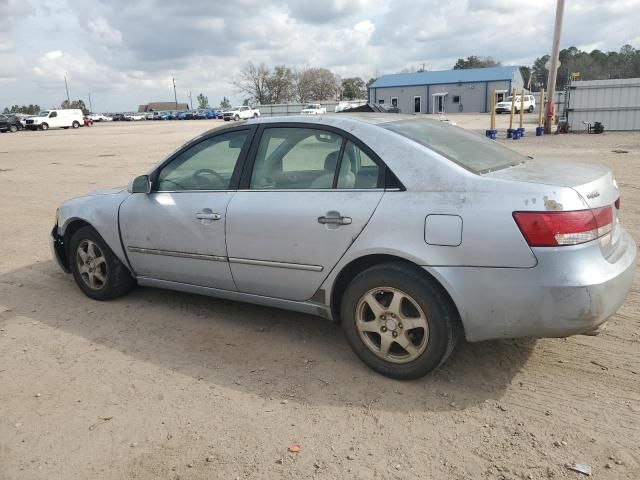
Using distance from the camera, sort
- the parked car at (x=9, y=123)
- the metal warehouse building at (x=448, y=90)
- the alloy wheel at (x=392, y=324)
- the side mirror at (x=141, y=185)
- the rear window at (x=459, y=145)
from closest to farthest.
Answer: the alloy wheel at (x=392, y=324) < the rear window at (x=459, y=145) < the side mirror at (x=141, y=185) < the parked car at (x=9, y=123) < the metal warehouse building at (x=448, y=90)

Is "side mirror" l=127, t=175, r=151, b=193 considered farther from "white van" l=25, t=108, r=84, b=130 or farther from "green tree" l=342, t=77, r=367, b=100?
"green tree" l=342, t=77, r=367, b=100

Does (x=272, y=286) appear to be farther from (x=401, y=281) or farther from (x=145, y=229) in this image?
(x=145, y=229)

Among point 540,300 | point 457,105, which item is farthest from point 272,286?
point 457,105

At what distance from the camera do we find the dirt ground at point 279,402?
2.66m

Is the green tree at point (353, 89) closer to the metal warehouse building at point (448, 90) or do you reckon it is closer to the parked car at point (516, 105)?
→ the metal warehouse building at point (448, 90)

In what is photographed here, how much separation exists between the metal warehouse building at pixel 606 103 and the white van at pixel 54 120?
152 ft

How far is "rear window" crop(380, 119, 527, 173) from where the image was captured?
331 cm

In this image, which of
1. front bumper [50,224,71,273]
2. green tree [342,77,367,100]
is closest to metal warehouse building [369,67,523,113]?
green tree [342,77,367,100]

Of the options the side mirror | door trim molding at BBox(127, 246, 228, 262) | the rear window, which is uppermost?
the rear window

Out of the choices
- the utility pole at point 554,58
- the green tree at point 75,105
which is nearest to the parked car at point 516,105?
the utility pole at point 554,58

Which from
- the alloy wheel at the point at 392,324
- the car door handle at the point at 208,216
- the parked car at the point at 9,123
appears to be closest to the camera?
the alloy wheel at the point at 392,324

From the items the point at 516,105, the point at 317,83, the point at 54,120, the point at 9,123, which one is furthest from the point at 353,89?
the point at 9,123

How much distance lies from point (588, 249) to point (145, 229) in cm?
327

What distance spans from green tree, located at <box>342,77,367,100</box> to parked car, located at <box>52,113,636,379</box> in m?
97.7
